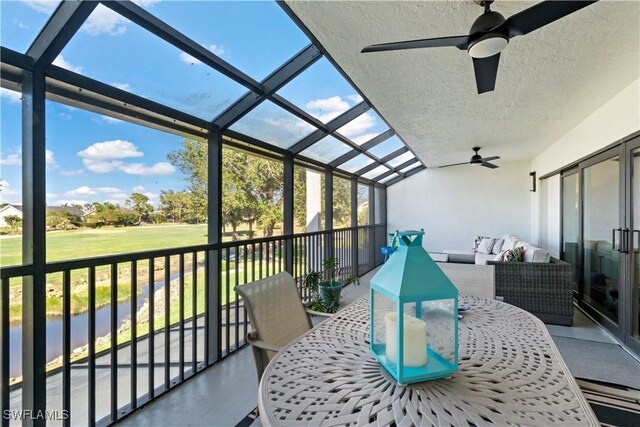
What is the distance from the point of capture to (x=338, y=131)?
167 inches

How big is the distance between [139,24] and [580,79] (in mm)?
3656

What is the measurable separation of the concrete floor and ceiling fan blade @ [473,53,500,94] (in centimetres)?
257

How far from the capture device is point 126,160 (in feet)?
7.66

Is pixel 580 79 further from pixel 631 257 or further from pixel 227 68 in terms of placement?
pixel 227 68

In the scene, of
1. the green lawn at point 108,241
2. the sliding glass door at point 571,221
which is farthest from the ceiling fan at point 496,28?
the sliding glass door at point 571,221

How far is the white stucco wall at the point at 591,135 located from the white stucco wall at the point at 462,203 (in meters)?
0.91

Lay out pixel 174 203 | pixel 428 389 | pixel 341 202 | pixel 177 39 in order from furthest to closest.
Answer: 1. pixel 341 202
2. pixel 174 203
3. pixel 177 39
4. pixel 428 389

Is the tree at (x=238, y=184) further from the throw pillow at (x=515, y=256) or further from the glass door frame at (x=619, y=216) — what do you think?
the glass door frame at (x=619, y=216)

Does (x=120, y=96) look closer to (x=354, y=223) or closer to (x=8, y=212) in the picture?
(x=8, y=212)

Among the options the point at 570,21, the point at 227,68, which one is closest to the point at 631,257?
the point at 570,21

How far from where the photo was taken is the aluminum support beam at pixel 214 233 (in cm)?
279

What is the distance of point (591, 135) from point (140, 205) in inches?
203

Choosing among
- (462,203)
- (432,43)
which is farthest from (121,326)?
(462,203)

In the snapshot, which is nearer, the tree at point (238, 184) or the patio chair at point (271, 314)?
the patio chair at point (271, 314)
